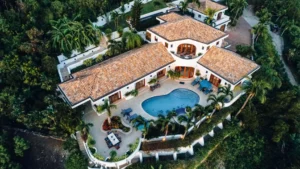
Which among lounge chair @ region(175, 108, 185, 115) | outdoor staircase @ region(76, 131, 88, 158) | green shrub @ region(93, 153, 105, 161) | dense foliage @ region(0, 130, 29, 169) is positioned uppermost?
lounge chair @ region(175, 108, 185, 115)

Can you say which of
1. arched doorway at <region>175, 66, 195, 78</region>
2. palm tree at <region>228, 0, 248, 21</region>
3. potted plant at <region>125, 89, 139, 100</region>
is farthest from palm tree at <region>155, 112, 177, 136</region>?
palm tree at <region>228, 0, 248, 21</region>

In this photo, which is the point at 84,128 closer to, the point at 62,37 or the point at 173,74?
the point at 173,74

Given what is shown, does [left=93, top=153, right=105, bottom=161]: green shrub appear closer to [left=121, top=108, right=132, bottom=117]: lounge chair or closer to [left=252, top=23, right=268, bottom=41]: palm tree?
[left=121, top=108, right=132, bottom=117]: lounge chair

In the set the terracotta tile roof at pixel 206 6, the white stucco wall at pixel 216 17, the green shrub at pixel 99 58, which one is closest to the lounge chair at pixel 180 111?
the green shrub at pixel 99 58

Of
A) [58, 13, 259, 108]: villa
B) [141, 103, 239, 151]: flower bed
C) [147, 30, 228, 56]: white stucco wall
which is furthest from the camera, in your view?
[147, 30, 228, 56]: white stucco wall

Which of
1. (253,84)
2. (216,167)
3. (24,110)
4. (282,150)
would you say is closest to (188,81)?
(253,84)

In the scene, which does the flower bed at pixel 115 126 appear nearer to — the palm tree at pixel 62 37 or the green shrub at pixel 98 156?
the green shrub at pixel 98 156

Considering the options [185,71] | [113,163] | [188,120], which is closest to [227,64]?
[185,71]
